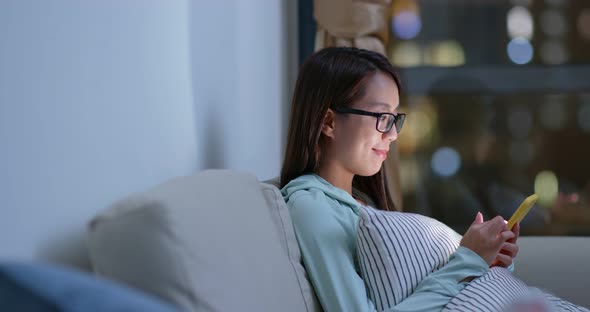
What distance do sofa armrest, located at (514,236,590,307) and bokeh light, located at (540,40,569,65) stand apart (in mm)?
1620

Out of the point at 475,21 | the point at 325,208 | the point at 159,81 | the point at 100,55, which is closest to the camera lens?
the point at 100,55

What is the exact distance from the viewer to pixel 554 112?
3.52 meters

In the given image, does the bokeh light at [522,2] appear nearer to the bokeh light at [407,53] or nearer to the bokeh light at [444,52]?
the bokeh light at [444,52]

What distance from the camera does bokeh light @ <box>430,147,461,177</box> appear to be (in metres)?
3.52

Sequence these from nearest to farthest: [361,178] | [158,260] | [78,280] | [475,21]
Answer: [78,280] → [158,260] → [361,178] → [475,21]

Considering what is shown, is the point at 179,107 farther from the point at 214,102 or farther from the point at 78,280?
the point at 78,280

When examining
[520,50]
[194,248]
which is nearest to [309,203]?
[194,248]

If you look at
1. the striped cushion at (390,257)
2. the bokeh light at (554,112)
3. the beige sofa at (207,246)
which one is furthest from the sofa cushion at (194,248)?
the bokeh light at (554,112)

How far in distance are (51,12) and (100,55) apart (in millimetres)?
170

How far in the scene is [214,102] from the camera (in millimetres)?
1781

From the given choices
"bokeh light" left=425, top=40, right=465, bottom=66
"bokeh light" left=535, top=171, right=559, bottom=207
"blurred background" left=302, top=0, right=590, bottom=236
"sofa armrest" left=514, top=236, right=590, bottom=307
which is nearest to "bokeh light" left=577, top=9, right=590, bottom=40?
"blurred background" left=302, top=0, right=590, bottom=236

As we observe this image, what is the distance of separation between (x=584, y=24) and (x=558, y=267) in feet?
6.18

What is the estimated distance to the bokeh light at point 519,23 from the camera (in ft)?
11.2

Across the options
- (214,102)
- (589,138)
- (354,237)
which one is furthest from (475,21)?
(354,237)
